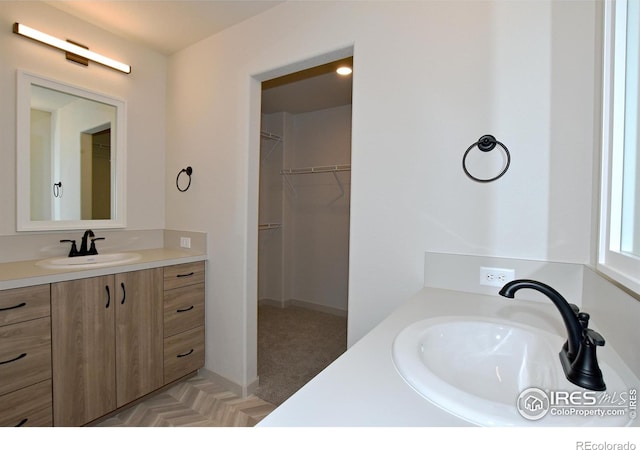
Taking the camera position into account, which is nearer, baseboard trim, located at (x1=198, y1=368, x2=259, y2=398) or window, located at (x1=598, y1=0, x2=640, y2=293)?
window, located at (x1=598, y1=0, x2=640, y2=293)

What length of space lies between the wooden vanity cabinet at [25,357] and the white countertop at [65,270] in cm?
4

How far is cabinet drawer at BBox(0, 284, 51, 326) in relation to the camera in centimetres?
139

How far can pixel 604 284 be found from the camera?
0.90 meters

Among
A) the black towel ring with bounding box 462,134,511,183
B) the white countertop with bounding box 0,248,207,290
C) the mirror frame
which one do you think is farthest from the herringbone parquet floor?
the black towel ring with bounding box 462,134,511,183

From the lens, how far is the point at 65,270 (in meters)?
1.61

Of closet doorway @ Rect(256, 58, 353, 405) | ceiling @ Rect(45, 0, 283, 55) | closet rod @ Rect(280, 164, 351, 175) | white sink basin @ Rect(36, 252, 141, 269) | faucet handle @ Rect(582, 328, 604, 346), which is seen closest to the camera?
faucet handle @ Rect(582, 328, 604, 346)

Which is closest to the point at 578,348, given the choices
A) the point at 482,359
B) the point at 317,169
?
the point at 482,359

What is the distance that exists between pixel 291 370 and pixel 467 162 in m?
2.01

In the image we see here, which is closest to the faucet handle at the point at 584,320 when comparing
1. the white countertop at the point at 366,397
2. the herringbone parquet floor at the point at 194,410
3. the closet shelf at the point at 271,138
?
the white countertop at the point at 366,397

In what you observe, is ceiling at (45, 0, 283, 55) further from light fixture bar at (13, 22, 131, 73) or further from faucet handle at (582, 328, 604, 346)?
faucet handle at (582, 328, 604, 346)

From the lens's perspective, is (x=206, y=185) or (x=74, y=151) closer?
(x=74, y=151)
